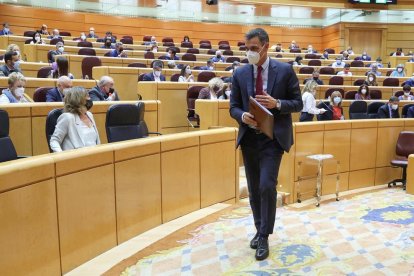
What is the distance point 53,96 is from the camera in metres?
4.52

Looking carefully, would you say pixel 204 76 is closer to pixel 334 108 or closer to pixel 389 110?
pixel 334 108

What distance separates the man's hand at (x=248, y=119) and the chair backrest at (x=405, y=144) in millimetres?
4011

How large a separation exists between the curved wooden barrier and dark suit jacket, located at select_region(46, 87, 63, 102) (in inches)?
65.2

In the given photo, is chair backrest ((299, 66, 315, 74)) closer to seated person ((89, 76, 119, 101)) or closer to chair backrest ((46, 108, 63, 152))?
seated person ((89, 76, 119, 101))

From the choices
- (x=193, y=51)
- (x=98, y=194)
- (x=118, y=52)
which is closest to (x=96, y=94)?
(x=98, y=194)

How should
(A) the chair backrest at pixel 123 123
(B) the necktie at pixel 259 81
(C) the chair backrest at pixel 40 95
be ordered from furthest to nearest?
1. (C) the chair backrest at pixel 40 95
2. (A) the chair backrest at pixel 123 123
3. (B) the necktie at pixel 259 81

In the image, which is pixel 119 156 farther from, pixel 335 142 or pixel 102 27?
pixel 102 27

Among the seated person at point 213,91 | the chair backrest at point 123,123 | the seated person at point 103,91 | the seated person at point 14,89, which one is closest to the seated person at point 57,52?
the seated person at point 213,91

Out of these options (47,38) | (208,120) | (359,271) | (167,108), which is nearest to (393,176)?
(208,120)

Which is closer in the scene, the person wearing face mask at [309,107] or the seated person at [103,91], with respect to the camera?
the seated person at [103,91]

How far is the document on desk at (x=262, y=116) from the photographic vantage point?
238 centimetres

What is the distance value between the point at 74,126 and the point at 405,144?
171 inches

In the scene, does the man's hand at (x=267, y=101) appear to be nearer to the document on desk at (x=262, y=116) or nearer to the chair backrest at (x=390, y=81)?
the document on desk at (x=262, y=116)

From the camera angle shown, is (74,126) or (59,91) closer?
(74,126)
